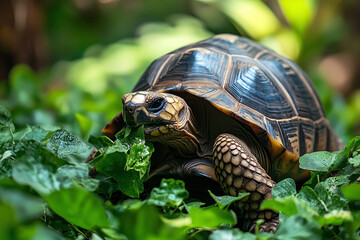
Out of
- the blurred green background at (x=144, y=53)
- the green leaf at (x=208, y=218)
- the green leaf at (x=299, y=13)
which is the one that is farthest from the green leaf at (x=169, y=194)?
the green leaf at (x=299, y=13)

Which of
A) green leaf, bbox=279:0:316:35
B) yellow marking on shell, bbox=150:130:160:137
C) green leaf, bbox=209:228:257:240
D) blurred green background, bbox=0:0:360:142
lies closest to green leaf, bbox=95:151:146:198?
yellow marking on shell, bbox=150:130:160:137

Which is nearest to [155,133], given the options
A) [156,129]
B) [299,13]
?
[156,129]

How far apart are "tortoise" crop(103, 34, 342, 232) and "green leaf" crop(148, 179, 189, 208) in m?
0.37

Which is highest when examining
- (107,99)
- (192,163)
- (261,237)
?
(261,237)

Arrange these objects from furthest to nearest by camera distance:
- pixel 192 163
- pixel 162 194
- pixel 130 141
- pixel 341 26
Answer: pixel 341 26 → pixel 192 163 → pixel 130 141 → pixel 162 194

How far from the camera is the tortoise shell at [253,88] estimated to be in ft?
5.88

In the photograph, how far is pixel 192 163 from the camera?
1744mm

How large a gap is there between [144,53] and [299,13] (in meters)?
2.41

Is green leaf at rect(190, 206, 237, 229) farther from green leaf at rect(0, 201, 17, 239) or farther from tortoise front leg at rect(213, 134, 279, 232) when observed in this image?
green leaf at rect(0, 201, 17, 239)

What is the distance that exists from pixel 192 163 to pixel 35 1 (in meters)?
5.25

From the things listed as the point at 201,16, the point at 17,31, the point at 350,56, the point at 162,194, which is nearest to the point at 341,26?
the point at 350,56

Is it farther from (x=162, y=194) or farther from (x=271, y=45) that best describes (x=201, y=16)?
(x=162, y=194)

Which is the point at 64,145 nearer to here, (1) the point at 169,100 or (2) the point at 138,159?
(2) the point at 138,159

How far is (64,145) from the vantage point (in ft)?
4.91
